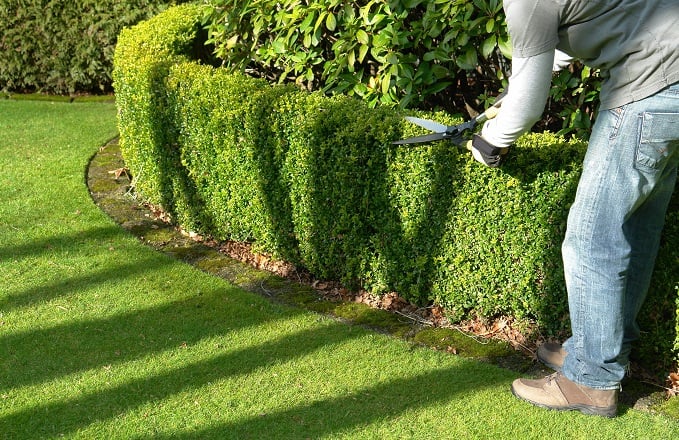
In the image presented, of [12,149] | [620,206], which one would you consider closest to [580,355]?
[620,206]

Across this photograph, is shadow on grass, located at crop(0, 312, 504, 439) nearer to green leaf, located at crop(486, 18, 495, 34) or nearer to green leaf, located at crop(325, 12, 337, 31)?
green leaf, located at crop(486, 18, 495, 34)

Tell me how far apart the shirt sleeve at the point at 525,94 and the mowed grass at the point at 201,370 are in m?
1.30

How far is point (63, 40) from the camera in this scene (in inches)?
397

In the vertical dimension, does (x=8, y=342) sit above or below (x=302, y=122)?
below

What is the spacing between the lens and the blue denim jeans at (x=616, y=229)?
3.42 meters

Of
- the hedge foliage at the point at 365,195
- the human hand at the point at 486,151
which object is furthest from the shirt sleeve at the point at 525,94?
the hedge foliage at the point at 365,195

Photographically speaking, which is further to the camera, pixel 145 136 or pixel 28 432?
pixel 145 136

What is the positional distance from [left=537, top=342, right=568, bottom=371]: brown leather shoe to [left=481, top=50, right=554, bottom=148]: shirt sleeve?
45.3 inches

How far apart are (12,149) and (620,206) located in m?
6.01

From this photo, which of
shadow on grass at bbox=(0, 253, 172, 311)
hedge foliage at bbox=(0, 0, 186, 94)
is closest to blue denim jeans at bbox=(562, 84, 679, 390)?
shadow on grass at bbox=(0, 253, 172, 311)

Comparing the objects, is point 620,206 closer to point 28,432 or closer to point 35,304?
point 28,432

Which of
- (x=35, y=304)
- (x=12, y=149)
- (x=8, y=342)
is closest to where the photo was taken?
(x=8, y=342)

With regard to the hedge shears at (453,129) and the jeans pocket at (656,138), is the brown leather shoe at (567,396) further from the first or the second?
the hedge shears at (453,129)

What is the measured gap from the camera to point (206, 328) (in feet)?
15.2
